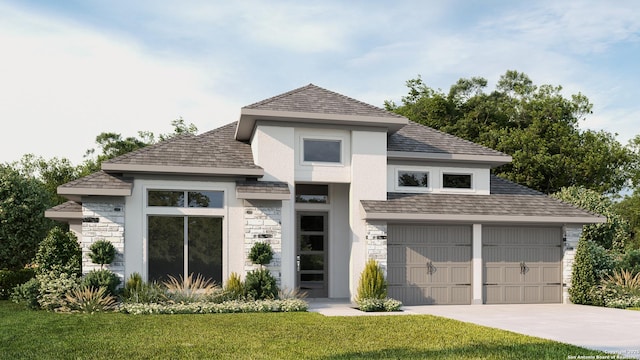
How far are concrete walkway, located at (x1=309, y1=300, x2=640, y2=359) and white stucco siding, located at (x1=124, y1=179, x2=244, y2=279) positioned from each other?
2.63 metres

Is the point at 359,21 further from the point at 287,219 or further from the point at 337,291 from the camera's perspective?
the point at 337,291

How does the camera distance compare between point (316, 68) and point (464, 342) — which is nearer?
point (464, 342)

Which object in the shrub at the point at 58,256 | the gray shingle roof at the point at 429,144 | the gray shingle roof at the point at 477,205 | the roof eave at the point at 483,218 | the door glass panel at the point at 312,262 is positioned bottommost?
the door glass panel at the point at 312,262

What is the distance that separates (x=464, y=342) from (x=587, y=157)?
28.8 metres

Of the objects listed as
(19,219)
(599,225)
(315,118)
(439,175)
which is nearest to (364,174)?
(315,118)

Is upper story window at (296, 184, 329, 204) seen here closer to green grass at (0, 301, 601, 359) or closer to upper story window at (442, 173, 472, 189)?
upper story window at (442, 173, 472, 189)

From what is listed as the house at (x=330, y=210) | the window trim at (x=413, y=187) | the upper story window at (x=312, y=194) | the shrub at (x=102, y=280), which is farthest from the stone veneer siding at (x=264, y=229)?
the window trim at (x=413, y=187)

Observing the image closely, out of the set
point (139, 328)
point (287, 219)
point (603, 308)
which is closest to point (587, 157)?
point (603, 308)

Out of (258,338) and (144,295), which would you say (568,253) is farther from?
(144,295)

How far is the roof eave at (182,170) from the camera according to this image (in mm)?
16094

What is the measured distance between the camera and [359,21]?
18.1 metres

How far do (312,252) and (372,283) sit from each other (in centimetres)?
327

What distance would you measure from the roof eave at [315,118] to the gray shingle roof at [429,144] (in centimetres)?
138

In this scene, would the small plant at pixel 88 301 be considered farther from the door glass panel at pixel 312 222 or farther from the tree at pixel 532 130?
the tree at pixel 532 130
